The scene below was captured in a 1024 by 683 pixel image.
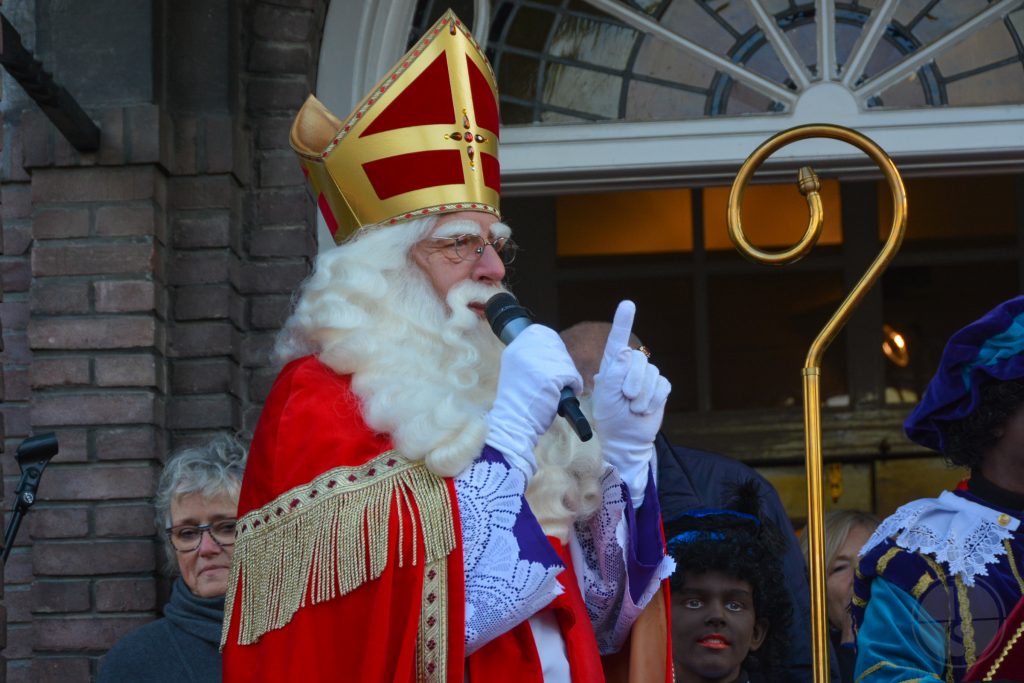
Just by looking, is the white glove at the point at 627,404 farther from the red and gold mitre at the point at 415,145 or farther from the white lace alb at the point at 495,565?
the red and gold mitre at the point at 415,145

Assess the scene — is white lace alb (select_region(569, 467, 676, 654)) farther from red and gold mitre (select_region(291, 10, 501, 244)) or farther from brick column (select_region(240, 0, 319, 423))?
brick column (select_region(240, 0, 319, 423))

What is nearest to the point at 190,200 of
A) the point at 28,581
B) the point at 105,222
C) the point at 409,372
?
the point at 105,222

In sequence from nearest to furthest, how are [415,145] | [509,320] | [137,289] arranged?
1. [509,320]
2. [415,145]
3. [137,289]

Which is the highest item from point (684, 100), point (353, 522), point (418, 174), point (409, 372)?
point (684, 100)

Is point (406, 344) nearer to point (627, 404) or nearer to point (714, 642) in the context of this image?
point (627, 404)

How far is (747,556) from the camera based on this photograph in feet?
13.2

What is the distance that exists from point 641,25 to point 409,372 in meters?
2.29

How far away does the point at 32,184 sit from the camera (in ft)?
15.3

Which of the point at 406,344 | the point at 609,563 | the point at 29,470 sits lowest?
the point at 609,563

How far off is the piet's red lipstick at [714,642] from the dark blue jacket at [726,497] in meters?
0.39

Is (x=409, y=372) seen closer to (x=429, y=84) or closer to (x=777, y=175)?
(x=429, y=84)

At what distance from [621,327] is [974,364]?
776 millimetres

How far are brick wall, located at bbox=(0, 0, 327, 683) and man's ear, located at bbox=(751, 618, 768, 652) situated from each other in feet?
5.06

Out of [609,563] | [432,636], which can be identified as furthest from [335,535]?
[609,563]
